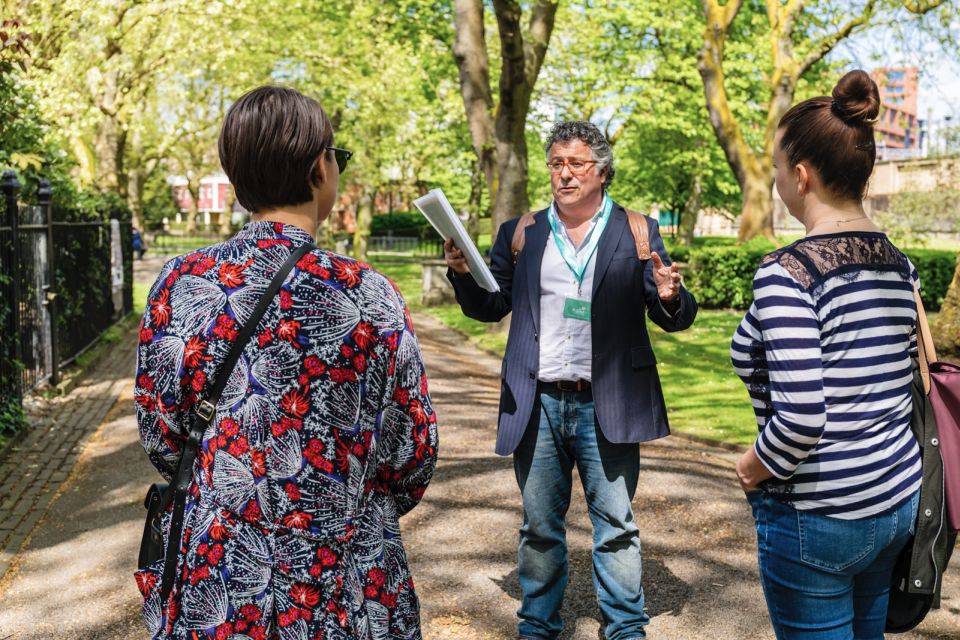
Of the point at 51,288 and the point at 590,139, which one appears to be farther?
the point at 51,288

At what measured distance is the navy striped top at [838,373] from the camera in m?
2.27

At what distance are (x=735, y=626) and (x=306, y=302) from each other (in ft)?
9.96

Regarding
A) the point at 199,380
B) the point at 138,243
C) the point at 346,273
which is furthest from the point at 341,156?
the point at 138,243

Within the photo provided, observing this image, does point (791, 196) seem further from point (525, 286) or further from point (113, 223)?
point (113, 223)

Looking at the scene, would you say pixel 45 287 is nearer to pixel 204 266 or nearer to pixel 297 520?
pixel 204 266

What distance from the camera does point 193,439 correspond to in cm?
205

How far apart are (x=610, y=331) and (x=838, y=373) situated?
1495 mm

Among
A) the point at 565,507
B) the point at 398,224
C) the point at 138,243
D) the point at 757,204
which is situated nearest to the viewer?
the point at 565,507

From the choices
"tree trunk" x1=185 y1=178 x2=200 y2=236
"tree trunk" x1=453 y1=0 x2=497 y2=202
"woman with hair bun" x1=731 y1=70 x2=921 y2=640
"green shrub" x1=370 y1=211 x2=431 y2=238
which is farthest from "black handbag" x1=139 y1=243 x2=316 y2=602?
"tree trunk" x1=185 y1=178 x2=200 y2=236

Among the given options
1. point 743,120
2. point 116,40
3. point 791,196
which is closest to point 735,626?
point 791,196

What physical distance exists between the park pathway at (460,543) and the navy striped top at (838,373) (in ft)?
6.69

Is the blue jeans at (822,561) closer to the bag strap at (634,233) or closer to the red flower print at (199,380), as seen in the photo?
the red flower print at (199,380)

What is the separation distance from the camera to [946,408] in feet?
7.97

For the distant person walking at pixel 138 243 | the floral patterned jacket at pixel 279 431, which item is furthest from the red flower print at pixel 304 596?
the distant person walking at pixel 138 243
